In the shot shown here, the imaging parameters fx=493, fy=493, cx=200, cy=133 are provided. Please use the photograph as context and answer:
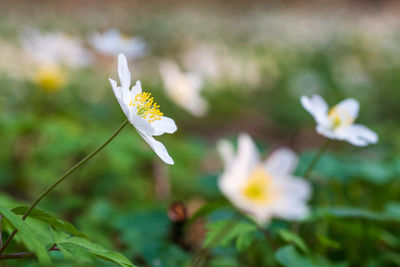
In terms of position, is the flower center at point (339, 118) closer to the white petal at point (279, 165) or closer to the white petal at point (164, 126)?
the white petal at point (279, 165)

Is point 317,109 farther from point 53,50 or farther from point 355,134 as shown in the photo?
point 53,50

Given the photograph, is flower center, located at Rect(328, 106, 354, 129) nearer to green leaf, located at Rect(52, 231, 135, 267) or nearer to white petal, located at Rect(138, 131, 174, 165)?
white petal, located at Rect(138, 131, 174, 165)

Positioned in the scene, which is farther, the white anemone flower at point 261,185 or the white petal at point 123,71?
the white anemone flower at point 261,185

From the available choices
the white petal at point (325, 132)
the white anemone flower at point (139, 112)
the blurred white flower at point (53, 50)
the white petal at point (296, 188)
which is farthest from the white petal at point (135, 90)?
the blurred white flower at point (53, 50)

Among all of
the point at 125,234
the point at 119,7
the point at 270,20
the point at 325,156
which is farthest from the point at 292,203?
the point at 119,7

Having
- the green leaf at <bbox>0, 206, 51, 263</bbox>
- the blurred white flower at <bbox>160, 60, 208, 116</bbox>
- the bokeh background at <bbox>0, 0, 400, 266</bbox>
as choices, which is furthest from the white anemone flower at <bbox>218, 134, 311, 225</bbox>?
the blurred white flower at <bbox>160, 60, 208, 116</bbox>

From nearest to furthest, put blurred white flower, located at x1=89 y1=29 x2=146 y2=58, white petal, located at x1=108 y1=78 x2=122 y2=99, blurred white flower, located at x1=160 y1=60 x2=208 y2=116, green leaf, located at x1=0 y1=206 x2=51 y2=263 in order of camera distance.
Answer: green leaf, located at x1=0 y1=206 x2=51 y2=263 → white petal, located at x1=108 y1=78 x2=122 y2=99 → blurred white flower, located at x1=89 y1=29 x2=146 y2=58 → blurred white flower, located at x1=160 y1=60 x2=208 y2=116

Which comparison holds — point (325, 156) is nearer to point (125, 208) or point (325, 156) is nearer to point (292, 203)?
point (292, 203)
